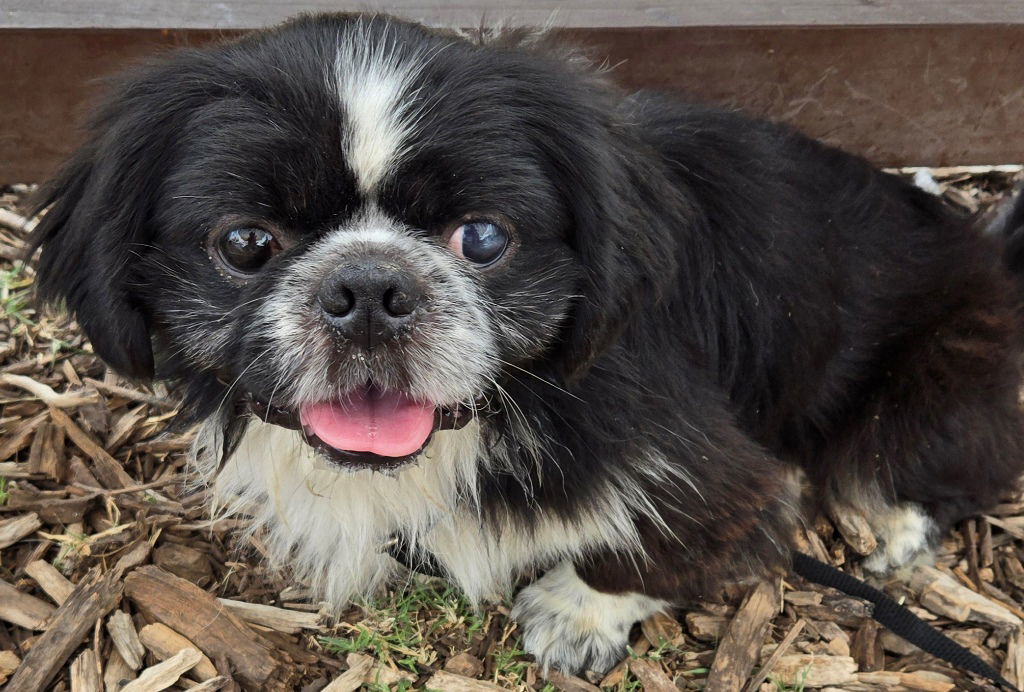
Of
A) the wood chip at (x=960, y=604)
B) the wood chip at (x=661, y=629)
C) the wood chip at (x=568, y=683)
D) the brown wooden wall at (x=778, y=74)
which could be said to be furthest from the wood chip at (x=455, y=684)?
the brown wooden wall at (x=778, y=74)

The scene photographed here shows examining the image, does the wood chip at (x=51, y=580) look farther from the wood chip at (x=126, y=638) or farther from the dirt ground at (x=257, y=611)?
the wood chip at (x=126, y=638)

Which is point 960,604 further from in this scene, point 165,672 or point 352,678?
point 165,672

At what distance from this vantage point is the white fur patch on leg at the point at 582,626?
2.58 m

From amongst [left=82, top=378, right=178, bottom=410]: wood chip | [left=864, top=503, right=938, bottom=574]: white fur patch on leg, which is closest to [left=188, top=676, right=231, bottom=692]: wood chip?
[left=82, top=378, right=178, bottom=410]: wood chip

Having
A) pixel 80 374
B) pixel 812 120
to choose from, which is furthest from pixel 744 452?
pixel 80 374

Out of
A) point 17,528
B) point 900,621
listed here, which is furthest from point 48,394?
point 900,621

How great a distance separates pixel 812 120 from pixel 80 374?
2.63m

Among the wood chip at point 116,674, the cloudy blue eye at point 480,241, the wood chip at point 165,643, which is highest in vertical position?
the cloudy blue eye at point 480,241

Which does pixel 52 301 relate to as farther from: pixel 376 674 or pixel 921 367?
pixel 921 367

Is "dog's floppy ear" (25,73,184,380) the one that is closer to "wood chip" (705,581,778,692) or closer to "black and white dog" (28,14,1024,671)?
"black and white dog" (28,14,1024,671)

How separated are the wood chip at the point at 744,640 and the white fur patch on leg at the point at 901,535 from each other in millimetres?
414

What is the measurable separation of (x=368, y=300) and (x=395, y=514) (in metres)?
0.74

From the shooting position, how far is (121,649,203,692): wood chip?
2332 mm

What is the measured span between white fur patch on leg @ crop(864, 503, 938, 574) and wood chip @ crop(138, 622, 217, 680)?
6.58ft
